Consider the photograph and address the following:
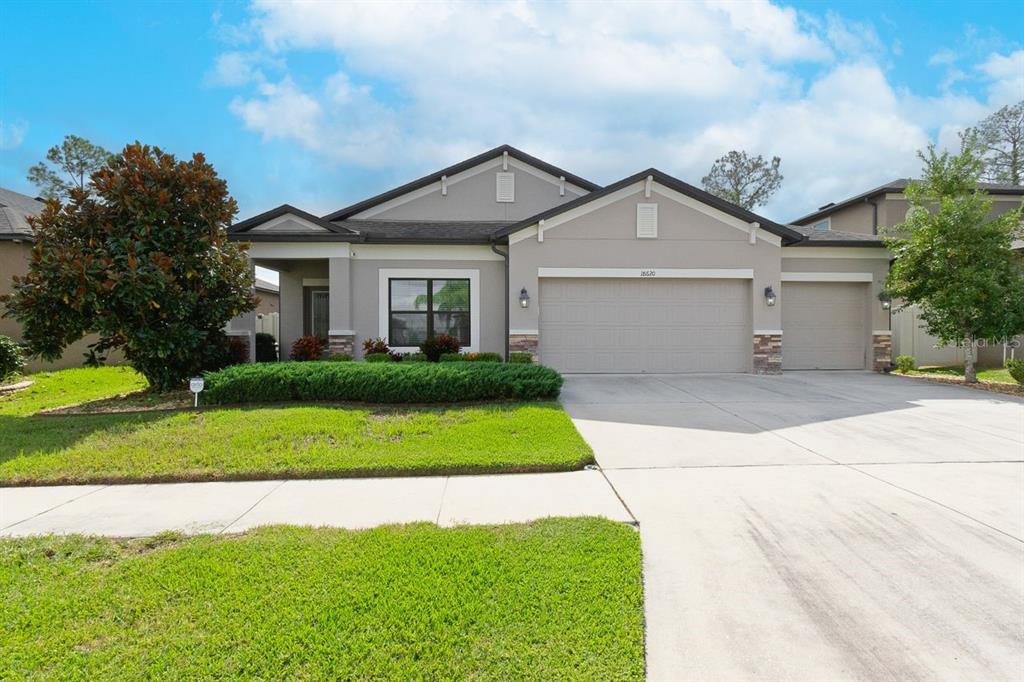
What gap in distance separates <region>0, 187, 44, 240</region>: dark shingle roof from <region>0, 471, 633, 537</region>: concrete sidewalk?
9.99 metres

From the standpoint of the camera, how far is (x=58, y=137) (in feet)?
97.6

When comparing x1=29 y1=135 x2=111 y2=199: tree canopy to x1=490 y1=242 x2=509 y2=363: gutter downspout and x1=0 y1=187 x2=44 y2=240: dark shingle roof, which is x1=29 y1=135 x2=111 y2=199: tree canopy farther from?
x1=490 y1=242 x2=509 y2=363: gutter downspout

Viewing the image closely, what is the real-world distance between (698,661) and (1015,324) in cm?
1339

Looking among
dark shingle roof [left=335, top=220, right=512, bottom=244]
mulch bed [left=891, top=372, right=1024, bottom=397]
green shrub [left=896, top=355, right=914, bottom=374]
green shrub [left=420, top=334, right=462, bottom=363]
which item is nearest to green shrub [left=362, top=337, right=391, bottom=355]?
green shrub [left=420, top=334, right=462, bottom=363]

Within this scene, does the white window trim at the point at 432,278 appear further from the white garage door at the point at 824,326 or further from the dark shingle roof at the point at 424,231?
the white garage door at the point at 824,326

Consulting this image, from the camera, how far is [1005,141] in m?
32.1

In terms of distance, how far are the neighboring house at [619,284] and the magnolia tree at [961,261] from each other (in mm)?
1396

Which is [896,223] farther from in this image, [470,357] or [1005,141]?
[1005,141]

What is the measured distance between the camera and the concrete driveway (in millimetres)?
2594

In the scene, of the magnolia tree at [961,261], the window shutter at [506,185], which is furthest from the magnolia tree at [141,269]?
the magnolia tree at [961,261]

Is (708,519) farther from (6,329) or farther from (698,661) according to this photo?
(6,329)

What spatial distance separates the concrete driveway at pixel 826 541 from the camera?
2.59 metres

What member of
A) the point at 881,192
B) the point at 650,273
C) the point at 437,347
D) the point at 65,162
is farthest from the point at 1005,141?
the point at 65,162

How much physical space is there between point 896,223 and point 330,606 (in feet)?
59.4
